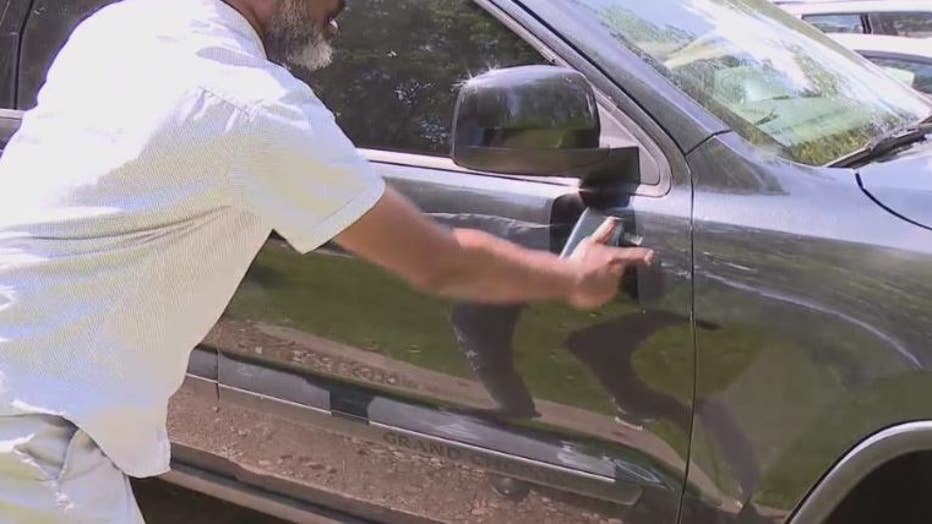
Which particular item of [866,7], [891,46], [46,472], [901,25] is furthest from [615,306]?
[901,25]

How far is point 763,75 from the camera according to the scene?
8.00 feet

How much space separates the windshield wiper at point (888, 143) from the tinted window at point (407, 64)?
690mm

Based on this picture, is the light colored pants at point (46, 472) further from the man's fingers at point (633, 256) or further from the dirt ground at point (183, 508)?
the dirt ground at point (183, 508)

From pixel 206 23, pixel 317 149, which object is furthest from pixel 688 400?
pixel 206 23

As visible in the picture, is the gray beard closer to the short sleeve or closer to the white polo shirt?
the white polo shirt

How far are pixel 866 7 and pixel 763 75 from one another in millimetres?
5775

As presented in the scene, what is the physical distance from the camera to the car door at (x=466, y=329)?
210cm

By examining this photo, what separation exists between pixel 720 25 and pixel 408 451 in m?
1.26

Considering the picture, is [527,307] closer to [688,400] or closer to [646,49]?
[688,400]

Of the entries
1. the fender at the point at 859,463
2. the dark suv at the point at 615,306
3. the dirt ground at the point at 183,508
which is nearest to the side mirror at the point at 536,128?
the dark suv at the point at 615,306

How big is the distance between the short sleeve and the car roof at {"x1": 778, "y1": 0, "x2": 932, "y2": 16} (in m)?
6.45

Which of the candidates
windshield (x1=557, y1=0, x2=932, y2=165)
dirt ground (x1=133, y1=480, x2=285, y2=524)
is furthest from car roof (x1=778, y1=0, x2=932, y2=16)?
dirt ground (x1=133, y1=480, x2=285, y2=524)

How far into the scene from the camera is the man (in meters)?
1.44

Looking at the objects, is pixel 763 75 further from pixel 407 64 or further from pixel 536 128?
pixel 407 64
